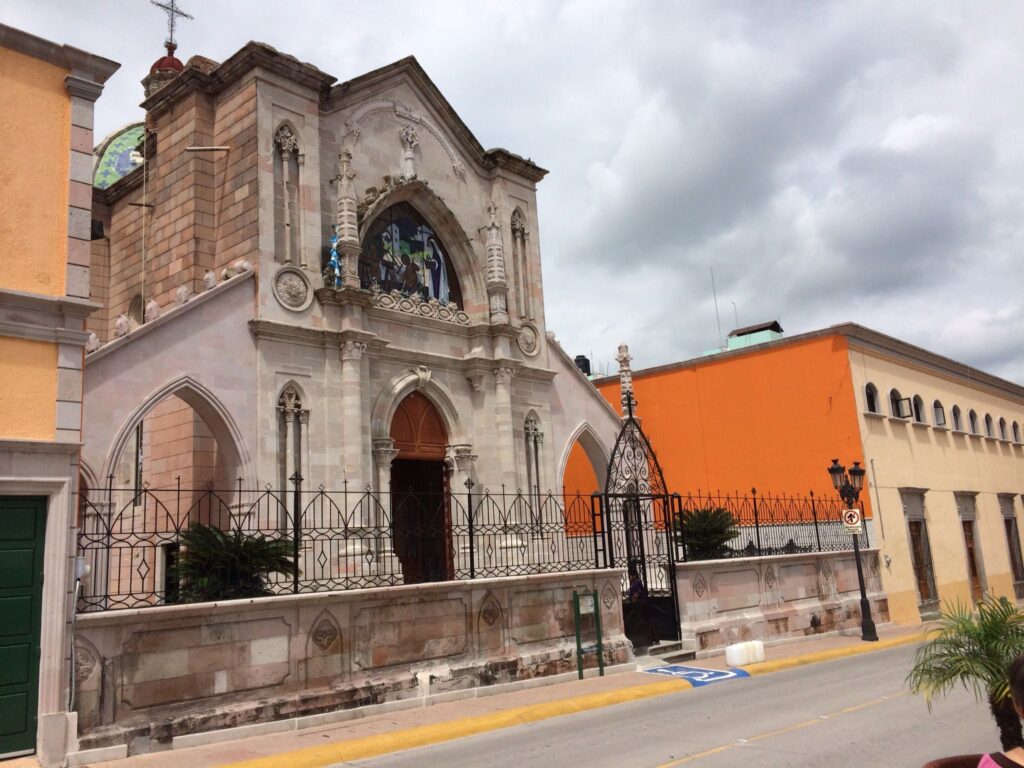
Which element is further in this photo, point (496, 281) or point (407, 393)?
point (496, 281)

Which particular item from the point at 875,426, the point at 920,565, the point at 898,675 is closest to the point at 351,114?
the point at 898,675

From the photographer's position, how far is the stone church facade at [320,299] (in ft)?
50.8

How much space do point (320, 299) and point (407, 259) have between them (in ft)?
10.9

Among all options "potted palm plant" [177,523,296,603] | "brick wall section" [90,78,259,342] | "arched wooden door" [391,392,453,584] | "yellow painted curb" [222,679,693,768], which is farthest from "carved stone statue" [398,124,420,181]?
"yellow painted curb" [222,679,693,768]

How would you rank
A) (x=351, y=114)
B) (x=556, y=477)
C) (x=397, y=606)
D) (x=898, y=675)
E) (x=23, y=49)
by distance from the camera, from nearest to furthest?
1. (x=23, y=49)
2. (x=397, y=606)
3. (x=898, y=675)
4. (x=351, y=114)
5. (x=556, y=477)

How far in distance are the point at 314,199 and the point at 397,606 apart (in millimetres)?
9176

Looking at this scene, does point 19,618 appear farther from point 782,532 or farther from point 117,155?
point 117,155

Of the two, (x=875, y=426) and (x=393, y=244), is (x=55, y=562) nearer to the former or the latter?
(x=393, y=244)

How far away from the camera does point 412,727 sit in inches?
405

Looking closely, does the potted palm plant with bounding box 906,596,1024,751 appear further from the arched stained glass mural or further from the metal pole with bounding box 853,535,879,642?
the metal pole with bounding box 853,535,879,642

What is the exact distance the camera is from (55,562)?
9.11 m

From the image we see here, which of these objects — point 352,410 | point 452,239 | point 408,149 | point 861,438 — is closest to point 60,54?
point 352,410

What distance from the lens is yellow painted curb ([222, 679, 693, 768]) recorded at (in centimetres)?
893

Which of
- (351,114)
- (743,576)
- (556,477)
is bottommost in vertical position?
(743,576)
